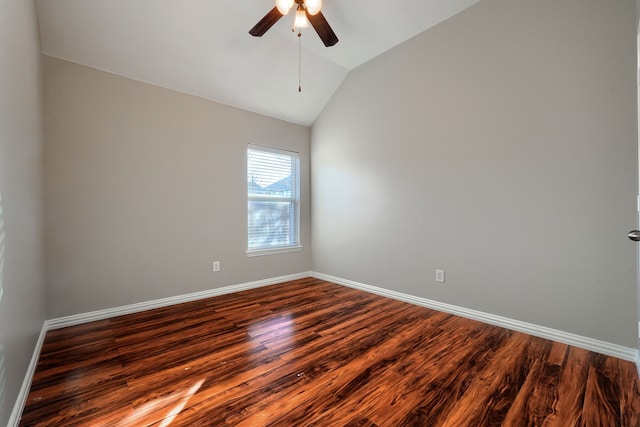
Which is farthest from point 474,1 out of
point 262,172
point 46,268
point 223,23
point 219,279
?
point 46,268

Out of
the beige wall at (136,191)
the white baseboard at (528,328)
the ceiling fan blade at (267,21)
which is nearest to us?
the white baseboard at (528,328)

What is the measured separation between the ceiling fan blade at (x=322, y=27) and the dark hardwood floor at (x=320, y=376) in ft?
8.18

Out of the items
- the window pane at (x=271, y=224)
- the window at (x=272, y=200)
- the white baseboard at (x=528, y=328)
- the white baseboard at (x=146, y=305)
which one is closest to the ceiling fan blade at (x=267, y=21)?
the window at (x=272, y=200)

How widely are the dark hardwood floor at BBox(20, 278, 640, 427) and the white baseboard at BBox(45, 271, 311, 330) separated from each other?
12 cm

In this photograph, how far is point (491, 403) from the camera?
1465mm

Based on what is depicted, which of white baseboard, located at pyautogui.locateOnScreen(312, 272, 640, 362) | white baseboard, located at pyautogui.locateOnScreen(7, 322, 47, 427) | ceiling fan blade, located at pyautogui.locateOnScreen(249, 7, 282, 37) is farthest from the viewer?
ceiling fan blade, located at pyautogui.locateOnScreen(249, 7, 282, 37)

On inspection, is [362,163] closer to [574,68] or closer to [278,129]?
[278,129]

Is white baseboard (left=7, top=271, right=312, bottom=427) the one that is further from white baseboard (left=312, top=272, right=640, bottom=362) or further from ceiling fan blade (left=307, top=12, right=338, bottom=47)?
ceiling fan blade (left=307, top=12, right=338, bottom=47)

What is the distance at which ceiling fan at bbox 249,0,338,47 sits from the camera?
2.01 meters

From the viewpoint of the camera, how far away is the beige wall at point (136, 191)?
2434 mm

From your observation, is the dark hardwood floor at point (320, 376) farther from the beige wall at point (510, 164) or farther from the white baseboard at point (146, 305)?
the beige wall at point (510, 164)

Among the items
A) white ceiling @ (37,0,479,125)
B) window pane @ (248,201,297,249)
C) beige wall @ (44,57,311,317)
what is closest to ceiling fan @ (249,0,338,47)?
white ceiling @ (37,0,479,125)

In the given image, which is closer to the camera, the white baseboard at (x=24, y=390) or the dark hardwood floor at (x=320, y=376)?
the white baseboard at (x=24, y=390)

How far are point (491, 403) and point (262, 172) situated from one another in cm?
330
